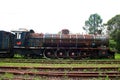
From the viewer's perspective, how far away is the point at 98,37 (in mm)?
25688

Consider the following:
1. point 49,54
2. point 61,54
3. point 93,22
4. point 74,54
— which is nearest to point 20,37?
point 49,54

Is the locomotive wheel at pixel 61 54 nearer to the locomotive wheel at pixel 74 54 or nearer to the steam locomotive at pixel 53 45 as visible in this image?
the steam locomotive at pixel 53 45

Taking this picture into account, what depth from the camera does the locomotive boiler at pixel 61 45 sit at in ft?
80.4

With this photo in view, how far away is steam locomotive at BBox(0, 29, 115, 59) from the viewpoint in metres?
24.4

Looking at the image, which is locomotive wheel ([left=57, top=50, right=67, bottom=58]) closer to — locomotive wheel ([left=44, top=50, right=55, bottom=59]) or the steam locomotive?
the steam locomotive

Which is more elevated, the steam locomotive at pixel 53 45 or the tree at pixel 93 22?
the tree at pixel 93 22

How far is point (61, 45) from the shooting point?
25.3m

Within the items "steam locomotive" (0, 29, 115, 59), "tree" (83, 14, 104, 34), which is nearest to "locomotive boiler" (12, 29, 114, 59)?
"steam locomotive" (0, 29, 115, 59)

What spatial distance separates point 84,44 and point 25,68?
12.4 meters

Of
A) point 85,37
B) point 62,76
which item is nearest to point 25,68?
point 62,76

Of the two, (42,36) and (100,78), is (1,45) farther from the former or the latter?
(100,78)

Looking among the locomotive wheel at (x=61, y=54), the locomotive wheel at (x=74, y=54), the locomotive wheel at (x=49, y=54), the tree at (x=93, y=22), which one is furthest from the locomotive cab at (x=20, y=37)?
the tree at (x=93, y=22)

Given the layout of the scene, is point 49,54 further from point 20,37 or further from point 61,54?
point 20,37

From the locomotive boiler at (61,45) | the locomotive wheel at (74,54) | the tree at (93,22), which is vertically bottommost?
the locomotive wheel at (74,54)
